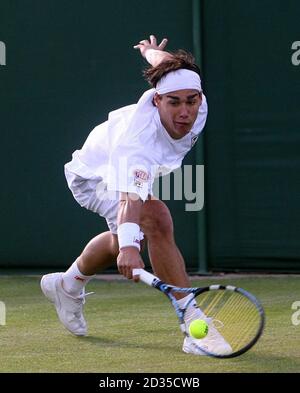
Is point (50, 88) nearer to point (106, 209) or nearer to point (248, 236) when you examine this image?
point (248, 236)

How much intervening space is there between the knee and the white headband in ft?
1.72

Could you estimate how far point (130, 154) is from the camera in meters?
4.74

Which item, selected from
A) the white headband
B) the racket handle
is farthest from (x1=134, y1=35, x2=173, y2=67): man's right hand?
the racket handle

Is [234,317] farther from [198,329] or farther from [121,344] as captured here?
[121,344]

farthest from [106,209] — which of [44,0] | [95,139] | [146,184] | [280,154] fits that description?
[44,0]

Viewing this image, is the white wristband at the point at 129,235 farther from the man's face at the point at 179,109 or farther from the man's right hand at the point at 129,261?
the man's face at the point at 179,109

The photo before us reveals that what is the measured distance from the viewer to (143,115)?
496 cm

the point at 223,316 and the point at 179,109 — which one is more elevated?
the point at 179,109

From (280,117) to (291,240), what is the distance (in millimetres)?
834

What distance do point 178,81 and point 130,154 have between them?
432mm
